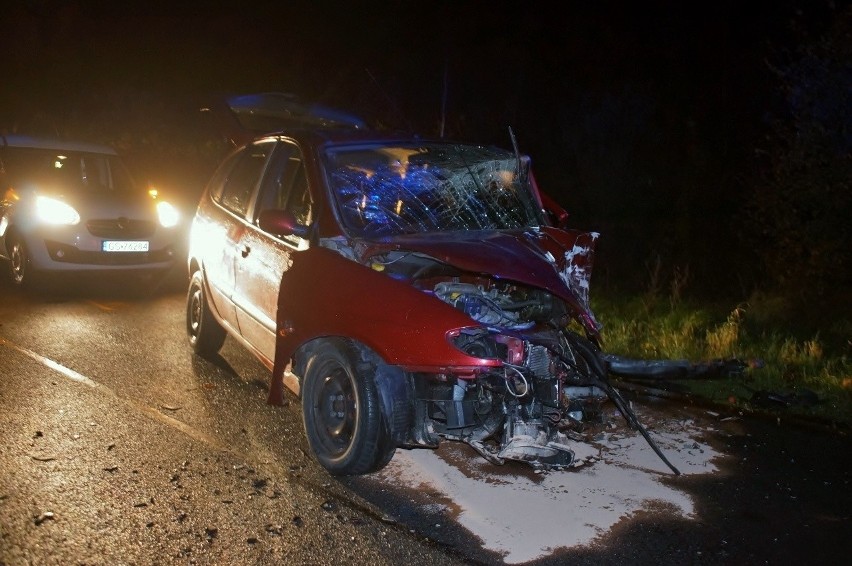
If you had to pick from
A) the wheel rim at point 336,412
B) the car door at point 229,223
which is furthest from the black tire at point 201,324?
the wheel rim at point 336,412

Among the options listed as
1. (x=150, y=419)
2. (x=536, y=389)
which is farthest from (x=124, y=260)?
(x=536, y=389)

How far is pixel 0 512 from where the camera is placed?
14.0 ft

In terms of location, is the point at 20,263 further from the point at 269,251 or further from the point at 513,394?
the point at 513,394

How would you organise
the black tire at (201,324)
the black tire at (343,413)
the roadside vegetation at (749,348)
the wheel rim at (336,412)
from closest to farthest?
the black tire at (343,413) → the wheel rim at (336,412) → the roadside vegetation at (749,348) → the black tire at (201,324)

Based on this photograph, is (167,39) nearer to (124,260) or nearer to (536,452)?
(124,260)

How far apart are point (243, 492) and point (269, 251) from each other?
1.67m

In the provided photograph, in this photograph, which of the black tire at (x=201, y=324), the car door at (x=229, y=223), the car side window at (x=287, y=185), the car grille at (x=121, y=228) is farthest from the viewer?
the car grille at (x=121, y=228)

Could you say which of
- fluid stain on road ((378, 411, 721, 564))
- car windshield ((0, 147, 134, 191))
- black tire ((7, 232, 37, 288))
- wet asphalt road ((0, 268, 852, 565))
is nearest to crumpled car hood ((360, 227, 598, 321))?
fluid stain on road ((378, 411, 721, 564))

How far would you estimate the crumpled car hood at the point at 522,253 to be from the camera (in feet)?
15.7

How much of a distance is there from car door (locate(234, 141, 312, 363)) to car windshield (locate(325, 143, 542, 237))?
0.28m

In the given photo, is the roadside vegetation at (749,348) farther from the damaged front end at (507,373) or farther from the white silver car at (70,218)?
the white silver car at (70,218)

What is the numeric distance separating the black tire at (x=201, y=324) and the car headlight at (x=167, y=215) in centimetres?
335

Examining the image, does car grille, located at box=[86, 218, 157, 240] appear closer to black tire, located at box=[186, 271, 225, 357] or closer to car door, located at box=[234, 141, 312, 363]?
black tire, located at box=[186, 271, 225, 357]

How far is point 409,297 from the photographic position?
450 cm
